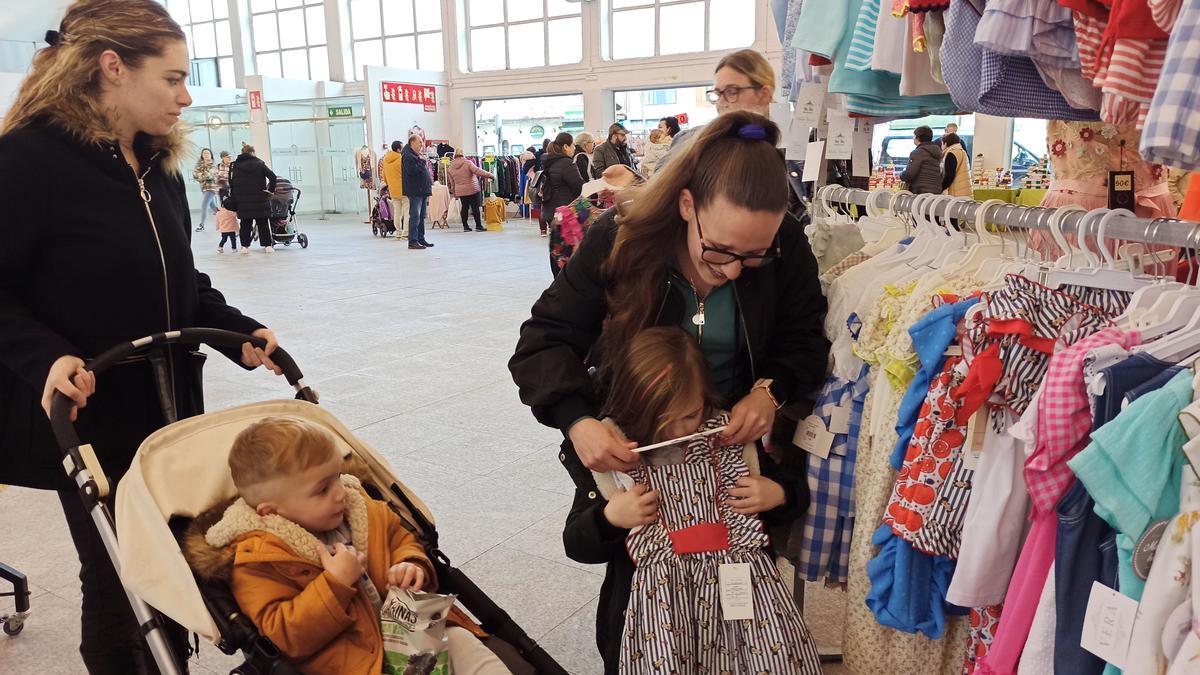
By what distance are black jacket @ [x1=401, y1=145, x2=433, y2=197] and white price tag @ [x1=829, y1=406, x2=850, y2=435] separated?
11570 mm

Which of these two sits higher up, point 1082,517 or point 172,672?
point 1082,517

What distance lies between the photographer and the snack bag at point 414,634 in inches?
60.4

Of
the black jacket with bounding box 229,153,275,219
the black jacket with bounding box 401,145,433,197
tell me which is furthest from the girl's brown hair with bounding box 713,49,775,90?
the black jacket with bounding box 401,145,433,197

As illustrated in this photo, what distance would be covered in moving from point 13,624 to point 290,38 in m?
21.5

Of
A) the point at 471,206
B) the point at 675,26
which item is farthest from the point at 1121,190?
the point at 675,26

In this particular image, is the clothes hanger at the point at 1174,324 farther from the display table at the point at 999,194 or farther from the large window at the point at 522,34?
the large window at the point at 522,34

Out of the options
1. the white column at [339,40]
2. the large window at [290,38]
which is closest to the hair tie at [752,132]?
the white column at [339,40]

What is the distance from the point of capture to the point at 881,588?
170cm

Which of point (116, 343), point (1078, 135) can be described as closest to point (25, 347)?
point (116, 343)

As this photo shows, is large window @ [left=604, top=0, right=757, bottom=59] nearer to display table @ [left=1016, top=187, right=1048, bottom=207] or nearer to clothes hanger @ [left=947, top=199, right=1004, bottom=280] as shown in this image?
display table @ [left=1016, top=187, right=1048, bottom=207]

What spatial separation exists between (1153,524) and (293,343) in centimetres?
570

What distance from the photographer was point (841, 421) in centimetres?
186

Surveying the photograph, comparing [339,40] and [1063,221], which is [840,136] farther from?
[339,40]

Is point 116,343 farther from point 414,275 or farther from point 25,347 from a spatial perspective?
point 414,275
